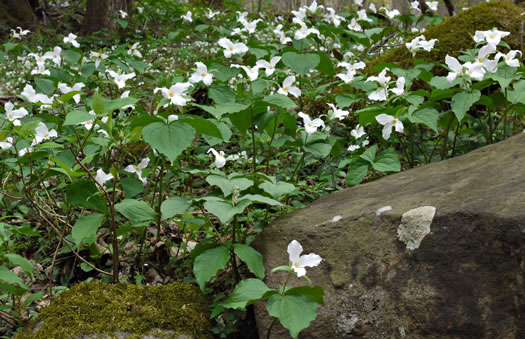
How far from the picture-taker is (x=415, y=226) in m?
1.81

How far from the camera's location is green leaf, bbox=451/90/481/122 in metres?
2.45

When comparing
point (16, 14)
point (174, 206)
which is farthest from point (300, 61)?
point (16, 14)

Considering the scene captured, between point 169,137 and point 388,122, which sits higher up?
point 169,137

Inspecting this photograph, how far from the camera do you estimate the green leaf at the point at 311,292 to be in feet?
5.14

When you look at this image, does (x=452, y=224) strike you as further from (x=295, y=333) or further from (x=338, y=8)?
(x=338, y=8)

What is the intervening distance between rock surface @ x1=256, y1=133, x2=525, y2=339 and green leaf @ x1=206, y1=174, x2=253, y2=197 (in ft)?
1.03

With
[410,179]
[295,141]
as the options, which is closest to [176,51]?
[295,141]

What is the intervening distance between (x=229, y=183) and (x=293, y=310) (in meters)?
0.68

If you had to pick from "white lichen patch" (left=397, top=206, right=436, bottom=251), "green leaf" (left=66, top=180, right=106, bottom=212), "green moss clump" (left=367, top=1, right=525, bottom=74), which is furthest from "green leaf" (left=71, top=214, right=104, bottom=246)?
"green moss clump" (left=367, top=1, right=525, bottom=74)

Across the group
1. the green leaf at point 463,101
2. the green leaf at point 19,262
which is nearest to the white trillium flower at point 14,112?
the green leaf at point 19,262

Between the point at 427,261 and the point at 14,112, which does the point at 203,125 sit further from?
the point at 14,112

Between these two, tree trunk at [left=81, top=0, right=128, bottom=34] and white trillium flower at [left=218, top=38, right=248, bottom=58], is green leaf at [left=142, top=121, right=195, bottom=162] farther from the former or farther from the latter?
tree trunk at [left=81, top=0, right=128, bottom=34]

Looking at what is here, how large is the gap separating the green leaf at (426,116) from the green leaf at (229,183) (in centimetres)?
107

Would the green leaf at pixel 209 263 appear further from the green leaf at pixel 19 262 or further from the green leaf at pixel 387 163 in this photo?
the green leaf at pixel 387 163
